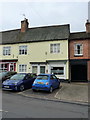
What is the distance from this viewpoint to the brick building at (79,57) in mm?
19938

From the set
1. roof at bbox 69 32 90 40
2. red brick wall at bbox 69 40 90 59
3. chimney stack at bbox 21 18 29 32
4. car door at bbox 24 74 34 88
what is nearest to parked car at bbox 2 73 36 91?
car door at bbox 24 74 34 88

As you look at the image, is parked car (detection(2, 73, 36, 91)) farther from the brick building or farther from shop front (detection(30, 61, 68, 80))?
the brick building

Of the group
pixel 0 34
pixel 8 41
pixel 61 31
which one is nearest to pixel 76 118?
pixel 61 31

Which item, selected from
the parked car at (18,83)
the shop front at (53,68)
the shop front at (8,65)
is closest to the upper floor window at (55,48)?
the shop front at (53,68)

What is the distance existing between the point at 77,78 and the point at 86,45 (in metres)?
4.96

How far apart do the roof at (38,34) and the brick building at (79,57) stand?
167cm

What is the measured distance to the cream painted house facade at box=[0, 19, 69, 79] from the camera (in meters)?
20.7

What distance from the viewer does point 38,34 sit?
23.2 metres

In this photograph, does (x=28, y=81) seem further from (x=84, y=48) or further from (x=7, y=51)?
(x=7, y=51)

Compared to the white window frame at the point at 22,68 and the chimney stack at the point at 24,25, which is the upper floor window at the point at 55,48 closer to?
the white window frame at the point at 22,68

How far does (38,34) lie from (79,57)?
7718 mm

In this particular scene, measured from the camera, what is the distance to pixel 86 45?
20.0 m

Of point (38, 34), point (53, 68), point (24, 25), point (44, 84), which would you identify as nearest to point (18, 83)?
point (44, 84)

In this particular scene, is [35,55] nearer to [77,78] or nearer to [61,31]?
[61,31]
